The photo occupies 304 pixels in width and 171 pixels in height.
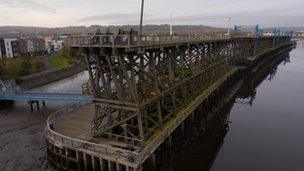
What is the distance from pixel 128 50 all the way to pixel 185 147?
14622 mm

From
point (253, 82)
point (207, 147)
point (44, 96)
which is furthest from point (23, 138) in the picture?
point (253, 82)

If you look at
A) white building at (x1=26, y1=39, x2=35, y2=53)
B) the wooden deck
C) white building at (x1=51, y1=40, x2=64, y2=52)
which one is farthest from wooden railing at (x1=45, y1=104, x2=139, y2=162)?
white building at (x1=51, y1=40, x2=64, y2=52)

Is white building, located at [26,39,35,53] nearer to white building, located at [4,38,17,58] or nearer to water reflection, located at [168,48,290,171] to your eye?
white building, located at [4,38,17,58]

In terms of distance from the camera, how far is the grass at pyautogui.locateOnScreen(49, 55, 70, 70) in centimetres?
8638

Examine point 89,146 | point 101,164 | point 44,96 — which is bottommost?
point 101,164

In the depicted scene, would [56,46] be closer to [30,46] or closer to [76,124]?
[30,46]

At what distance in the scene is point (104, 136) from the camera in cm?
2636

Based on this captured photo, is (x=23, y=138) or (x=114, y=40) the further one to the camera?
(x=23, y=138)

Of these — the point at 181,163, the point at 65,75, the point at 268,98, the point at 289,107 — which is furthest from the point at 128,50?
the point at 65,75

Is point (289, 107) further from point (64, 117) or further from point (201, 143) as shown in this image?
point (64, 117)

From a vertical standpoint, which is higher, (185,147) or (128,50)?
(128,50)

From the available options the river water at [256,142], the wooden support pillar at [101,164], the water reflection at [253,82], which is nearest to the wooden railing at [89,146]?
the wooden support pillar at [101,164]

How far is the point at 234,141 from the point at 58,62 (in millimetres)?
69422

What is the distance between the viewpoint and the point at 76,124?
2962 centimetres
